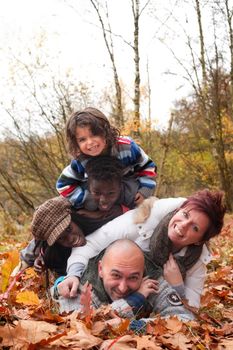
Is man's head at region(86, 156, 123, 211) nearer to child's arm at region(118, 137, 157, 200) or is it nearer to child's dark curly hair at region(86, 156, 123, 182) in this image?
child's dark curly hair at region(86, 156, 123, 182)

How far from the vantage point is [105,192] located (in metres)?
3.50

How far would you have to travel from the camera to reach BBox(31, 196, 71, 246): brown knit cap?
11.3 ft

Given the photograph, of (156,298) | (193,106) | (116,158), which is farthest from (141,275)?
(193,106)

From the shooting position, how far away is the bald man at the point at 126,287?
3.02m

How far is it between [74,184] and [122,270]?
3.10 ft

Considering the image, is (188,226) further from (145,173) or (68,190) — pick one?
(68,190)

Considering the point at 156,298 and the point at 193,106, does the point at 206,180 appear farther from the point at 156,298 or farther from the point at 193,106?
the point at 156,298

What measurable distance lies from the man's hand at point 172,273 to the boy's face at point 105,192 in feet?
2.01

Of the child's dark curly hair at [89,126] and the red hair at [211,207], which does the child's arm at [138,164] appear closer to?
the child's dark curly hair at [89,126]

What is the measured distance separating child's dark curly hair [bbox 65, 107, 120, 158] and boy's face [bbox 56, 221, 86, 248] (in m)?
0.54

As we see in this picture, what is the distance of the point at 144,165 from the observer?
148 inches

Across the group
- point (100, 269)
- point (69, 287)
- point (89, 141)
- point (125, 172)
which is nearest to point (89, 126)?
point (89, 141)

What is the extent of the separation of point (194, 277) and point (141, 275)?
0.44 metres

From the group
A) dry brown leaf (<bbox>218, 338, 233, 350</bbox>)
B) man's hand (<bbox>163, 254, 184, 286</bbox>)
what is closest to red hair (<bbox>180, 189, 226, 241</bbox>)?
man's hand (<bbox>163, 254, 184, 286</bbox>)
